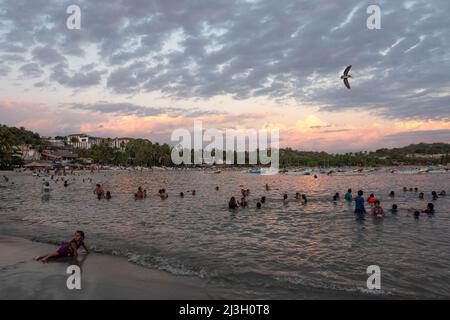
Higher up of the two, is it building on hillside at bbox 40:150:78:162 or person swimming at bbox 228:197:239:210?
building on hillside at bbox 40:150:78:162

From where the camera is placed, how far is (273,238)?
1772 cm

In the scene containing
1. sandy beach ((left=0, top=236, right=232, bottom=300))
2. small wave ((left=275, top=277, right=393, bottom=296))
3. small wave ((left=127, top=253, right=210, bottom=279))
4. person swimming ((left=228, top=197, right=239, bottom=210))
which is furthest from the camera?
person swimming ((left=228, top=197, right=239, bottom=210))

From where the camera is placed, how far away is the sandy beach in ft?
31.1

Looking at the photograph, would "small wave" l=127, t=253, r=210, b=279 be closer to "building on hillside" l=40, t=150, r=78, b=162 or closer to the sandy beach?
the sandy beach

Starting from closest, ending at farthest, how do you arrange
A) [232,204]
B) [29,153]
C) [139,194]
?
[232,204] < [139,194] < [29,153]

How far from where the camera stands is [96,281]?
1061cm

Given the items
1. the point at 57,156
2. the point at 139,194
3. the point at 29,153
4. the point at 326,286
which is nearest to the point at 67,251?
the point at 326,286

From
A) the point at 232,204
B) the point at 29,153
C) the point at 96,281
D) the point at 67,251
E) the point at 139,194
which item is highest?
the point at 29,153

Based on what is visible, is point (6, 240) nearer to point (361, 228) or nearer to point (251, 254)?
point (251, 254)

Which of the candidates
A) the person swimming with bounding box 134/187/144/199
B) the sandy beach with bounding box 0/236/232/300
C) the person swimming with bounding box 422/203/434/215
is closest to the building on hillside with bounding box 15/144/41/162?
the person swimming with bounding box 134/187/144/199

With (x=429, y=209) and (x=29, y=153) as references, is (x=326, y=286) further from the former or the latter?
(x=29, y=153)

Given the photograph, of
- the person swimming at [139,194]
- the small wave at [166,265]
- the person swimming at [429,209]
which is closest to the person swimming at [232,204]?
the person swimming at [139,194]

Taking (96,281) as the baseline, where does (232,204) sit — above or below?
above
